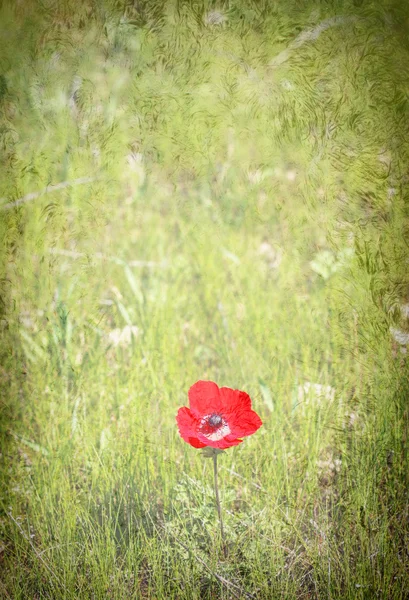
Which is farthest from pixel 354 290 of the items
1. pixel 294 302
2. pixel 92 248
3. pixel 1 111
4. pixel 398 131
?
pixel 1 111

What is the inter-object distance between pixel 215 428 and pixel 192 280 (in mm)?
253

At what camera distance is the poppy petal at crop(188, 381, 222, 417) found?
2.99 feet

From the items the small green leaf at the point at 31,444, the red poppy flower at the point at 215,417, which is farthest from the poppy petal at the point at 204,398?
the small green leaf at the point at 31,444

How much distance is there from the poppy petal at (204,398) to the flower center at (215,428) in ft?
0.06

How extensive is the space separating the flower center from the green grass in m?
0.07

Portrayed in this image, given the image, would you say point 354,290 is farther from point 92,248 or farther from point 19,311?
point 19,311

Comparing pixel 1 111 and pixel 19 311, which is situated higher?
pixel 1 111

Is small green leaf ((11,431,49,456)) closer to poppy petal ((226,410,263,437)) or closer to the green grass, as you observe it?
the green grass

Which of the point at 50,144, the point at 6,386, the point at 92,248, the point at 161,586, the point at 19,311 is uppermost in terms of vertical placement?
the point at 50,144

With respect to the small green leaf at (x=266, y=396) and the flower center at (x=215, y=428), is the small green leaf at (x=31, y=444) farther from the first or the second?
the small green leaf at (x=266, y=396)

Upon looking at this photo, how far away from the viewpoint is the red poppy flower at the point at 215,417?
0.88 meters

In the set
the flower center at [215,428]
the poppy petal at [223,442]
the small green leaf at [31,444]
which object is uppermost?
the flower center at [215,428]

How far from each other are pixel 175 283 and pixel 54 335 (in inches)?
9.0

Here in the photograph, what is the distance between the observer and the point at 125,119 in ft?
3.14
